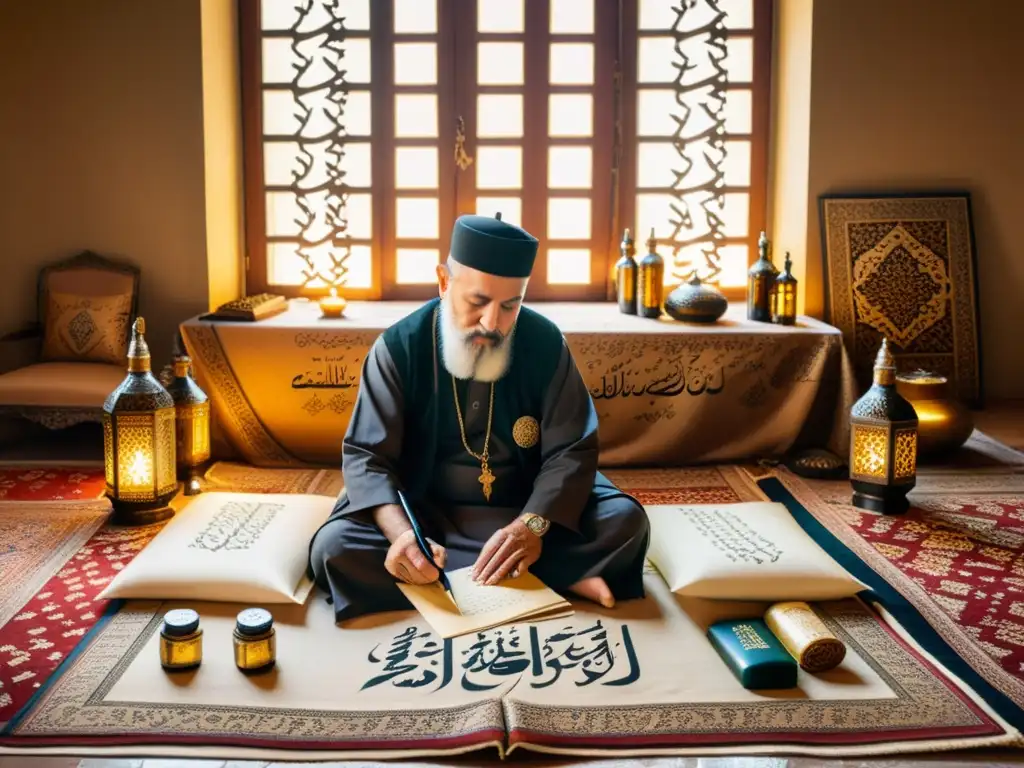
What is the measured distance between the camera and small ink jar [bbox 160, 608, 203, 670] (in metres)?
2.57

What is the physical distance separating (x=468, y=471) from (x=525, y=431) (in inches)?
7.8

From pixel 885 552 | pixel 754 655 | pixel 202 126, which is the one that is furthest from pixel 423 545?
pixel 202 126

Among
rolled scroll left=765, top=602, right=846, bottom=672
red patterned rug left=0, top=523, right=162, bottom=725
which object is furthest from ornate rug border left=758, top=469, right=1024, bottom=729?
red patterned rug left=0, top=523, right=162, bottom=725

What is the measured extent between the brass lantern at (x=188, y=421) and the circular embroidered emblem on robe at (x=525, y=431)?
4.97 feet

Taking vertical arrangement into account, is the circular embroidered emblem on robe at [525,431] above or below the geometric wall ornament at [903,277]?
below

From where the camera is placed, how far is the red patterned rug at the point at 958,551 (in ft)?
9.39

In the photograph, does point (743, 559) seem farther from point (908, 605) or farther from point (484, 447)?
point (484, 447)

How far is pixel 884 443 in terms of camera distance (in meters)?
3.87

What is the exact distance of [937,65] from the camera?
16.9 ft

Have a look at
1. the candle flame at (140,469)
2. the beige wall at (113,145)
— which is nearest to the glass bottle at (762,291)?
the beige wall at (113,145)

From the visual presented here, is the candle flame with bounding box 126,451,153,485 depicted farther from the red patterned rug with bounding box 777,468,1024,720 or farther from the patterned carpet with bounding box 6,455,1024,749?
the red patterned rug with bounding box 777,468,1024,720

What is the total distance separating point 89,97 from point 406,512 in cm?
305

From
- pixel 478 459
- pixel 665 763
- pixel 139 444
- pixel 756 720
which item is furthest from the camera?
pixel 139 444

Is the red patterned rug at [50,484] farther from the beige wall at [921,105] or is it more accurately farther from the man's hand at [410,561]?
the beige wall at [921,105]
